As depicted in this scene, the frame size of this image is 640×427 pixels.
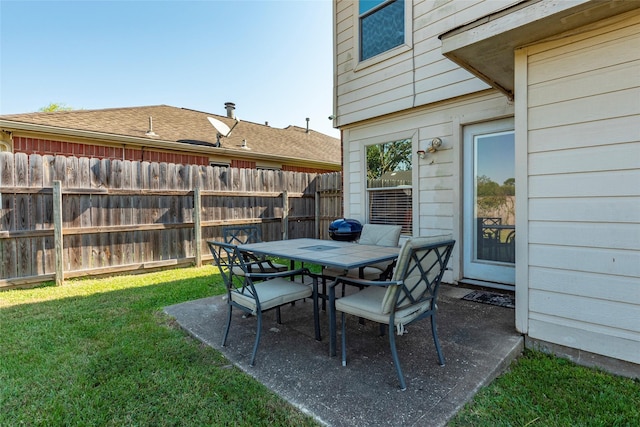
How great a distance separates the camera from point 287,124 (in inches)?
644

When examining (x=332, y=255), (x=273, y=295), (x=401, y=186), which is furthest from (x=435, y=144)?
(x=273, y=295)

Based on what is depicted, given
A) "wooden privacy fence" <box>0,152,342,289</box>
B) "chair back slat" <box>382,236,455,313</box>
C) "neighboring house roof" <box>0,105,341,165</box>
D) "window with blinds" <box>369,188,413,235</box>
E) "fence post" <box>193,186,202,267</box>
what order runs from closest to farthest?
"chair back slat" <box>382,236,455,313</box>, "wooden privacy fence" <box>0,152,342,289</box>, "window with blinds" <box>369,188,413,235</box>, "fence post" <box>193,186,202,267</box>, "neighboring house roof" <box>0,105,341,165</box>

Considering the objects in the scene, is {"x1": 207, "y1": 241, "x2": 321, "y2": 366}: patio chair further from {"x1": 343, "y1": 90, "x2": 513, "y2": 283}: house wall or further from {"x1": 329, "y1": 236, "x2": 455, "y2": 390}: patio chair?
{"x1": 343, "y1": 90, "x2": 513, "y2": 283}: house wall

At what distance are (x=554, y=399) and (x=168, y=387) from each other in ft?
8.19

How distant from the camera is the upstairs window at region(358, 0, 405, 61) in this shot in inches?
187

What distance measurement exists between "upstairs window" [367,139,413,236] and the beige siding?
227cm

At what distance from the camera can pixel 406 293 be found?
7.09ft

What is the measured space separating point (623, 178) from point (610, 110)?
499mm

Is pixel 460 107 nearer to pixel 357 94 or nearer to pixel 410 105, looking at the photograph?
pixel 410 105

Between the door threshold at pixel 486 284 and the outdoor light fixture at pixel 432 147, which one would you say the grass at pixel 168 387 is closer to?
the door threshold at pixel 486 284

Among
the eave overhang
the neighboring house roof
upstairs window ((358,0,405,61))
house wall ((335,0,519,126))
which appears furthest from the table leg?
the neighboring house roof

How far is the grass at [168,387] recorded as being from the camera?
1796mm

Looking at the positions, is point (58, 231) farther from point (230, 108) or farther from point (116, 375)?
point (230, 108)

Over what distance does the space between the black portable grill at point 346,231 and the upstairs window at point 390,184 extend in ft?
1.87
